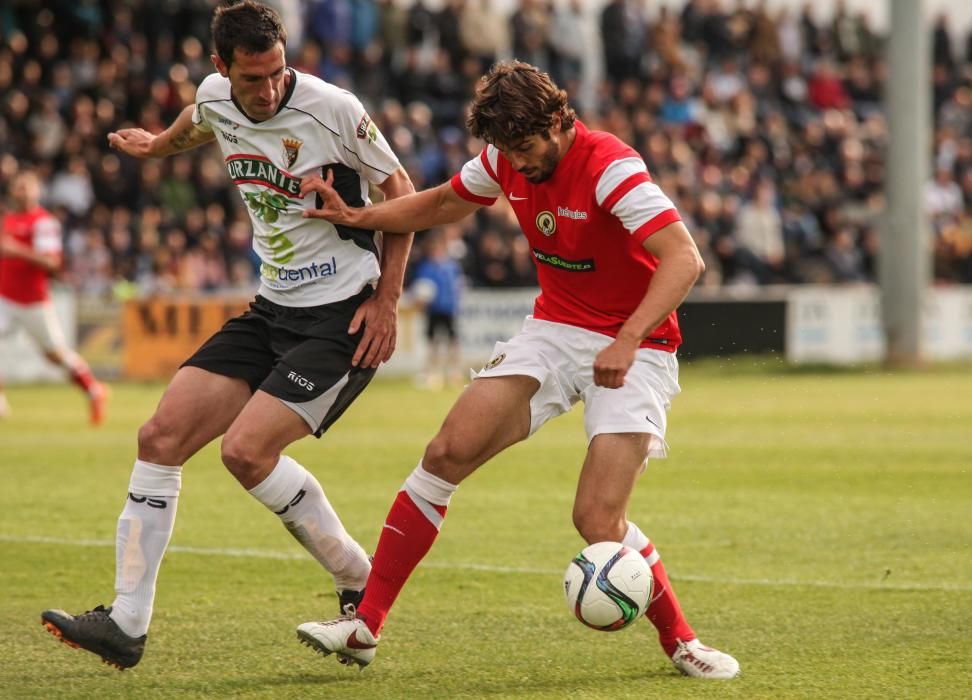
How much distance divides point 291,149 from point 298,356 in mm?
786

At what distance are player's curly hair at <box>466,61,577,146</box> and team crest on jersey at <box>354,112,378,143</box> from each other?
0.76m

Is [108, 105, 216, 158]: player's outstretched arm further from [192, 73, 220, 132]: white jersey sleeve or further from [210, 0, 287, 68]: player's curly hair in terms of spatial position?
[210, 0, 287, 68]: player's curly hair

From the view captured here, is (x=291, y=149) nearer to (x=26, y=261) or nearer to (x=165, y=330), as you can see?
(x=26, y=261)

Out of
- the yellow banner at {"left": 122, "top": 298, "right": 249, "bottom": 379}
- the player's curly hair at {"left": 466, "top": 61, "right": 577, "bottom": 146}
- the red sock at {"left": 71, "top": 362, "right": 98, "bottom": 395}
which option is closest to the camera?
the player's curly hair at {"left": 466, "top": 61, "right": 577, "bottom": 146}

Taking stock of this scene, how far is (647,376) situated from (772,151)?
78.8ft

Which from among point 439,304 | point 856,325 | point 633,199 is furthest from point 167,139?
point 856,325

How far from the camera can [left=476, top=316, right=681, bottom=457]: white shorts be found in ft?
18.8

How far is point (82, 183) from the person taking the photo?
21.7m

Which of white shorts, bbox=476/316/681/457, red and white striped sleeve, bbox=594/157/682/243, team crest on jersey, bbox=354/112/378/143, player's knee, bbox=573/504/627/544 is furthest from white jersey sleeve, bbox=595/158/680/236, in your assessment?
team crest on jersey, bbox=354/112/378/143

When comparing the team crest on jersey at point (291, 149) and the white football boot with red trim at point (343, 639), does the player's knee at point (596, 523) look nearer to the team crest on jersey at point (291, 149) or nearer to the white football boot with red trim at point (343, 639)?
the white football boot with red trim at point (343, 639)

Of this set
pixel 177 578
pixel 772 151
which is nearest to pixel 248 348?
pixel 177 578

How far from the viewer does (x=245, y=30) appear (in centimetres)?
578

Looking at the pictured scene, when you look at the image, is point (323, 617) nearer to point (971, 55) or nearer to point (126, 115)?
point (126, 115)

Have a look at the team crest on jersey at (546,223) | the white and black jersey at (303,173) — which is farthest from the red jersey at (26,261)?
the team crest on jersey at (546,223)
